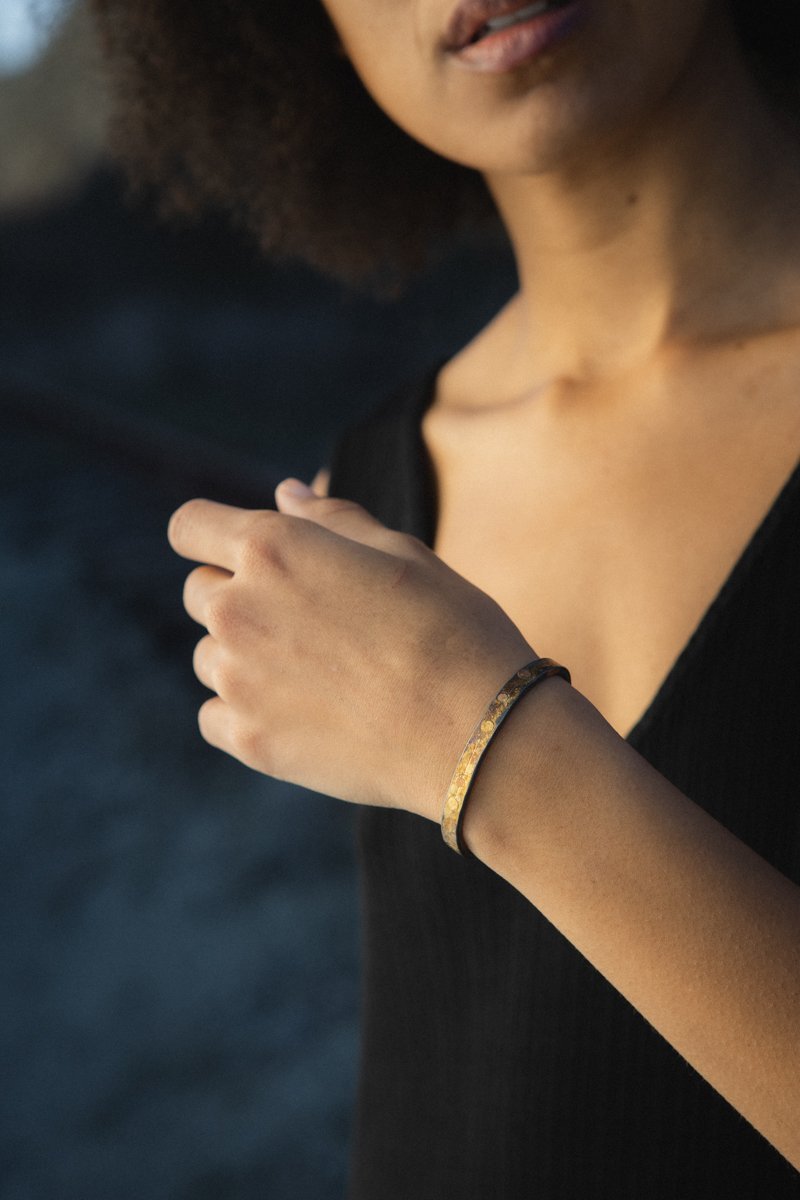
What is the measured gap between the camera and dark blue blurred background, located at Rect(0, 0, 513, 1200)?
Answer: 55.2 inches

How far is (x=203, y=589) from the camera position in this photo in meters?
0.66

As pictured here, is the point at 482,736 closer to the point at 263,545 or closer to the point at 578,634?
the point at 263,545

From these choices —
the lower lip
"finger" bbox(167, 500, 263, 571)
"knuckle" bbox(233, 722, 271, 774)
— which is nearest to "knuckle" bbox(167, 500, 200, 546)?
"finger" bbox(167, 500, 263, 571)

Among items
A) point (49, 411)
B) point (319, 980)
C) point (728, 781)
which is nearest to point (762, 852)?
point (728, 781)

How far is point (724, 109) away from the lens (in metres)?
0.83

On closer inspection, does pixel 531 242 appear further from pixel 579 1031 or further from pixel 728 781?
pixel 579 1031

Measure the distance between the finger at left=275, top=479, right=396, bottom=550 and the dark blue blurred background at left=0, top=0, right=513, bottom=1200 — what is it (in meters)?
0.56

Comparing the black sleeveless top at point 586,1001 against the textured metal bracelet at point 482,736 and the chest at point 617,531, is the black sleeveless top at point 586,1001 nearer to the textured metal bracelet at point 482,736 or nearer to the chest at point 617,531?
the chest at point 617,531

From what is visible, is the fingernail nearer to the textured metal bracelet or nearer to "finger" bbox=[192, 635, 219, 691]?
"finger" bbox=[192, 635, 219, 691]

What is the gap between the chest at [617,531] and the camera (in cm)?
74

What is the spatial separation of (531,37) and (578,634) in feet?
1.19

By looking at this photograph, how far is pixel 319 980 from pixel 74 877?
1.11 feet

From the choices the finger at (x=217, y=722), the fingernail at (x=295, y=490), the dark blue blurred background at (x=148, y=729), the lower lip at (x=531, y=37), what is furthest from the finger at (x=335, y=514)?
the dark blue blurred background at (x=148, y=729)

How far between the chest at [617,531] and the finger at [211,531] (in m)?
0.25
